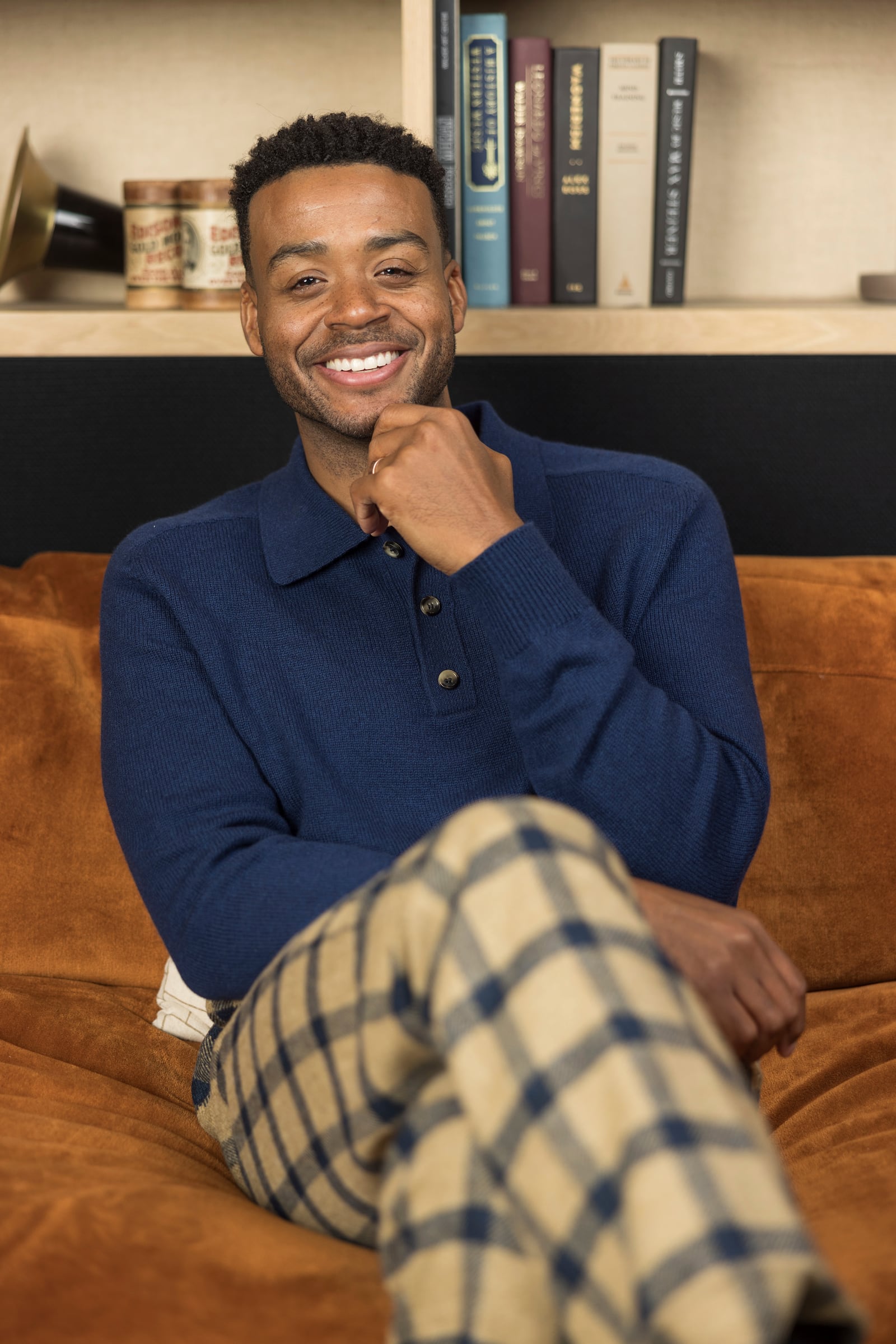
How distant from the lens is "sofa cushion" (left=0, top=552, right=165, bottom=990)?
1404 millimetres

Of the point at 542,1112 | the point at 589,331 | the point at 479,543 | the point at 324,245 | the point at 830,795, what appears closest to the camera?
the point at 542,1112

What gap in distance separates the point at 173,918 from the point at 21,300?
116 centimetres

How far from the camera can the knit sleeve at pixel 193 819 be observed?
1024mm

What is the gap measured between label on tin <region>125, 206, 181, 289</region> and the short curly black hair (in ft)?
→ 1.02

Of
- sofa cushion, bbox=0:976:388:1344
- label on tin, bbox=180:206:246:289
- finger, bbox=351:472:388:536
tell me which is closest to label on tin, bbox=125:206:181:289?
label on tin, bbox=180:206:246:289

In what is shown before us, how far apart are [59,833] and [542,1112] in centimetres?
92

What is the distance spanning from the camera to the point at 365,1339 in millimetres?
751

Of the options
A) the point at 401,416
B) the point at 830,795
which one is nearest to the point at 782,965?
the point at 830,795

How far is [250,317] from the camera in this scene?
1457 millimetres

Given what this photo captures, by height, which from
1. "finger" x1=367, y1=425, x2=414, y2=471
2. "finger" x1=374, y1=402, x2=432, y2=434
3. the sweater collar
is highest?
"finger" x1=374, y1=402, x2=432, y2=434

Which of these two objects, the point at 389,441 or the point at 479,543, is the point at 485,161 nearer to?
the point at 389,441

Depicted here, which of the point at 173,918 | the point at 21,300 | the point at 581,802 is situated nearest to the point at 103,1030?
the point at 173,918

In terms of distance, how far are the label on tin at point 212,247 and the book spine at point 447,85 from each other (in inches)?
11.0

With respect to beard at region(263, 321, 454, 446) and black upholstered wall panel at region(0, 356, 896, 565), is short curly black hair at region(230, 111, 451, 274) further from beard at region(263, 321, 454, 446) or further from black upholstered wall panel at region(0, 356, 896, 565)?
black upholstered wall panel at region(0, 356, 896, 565)
